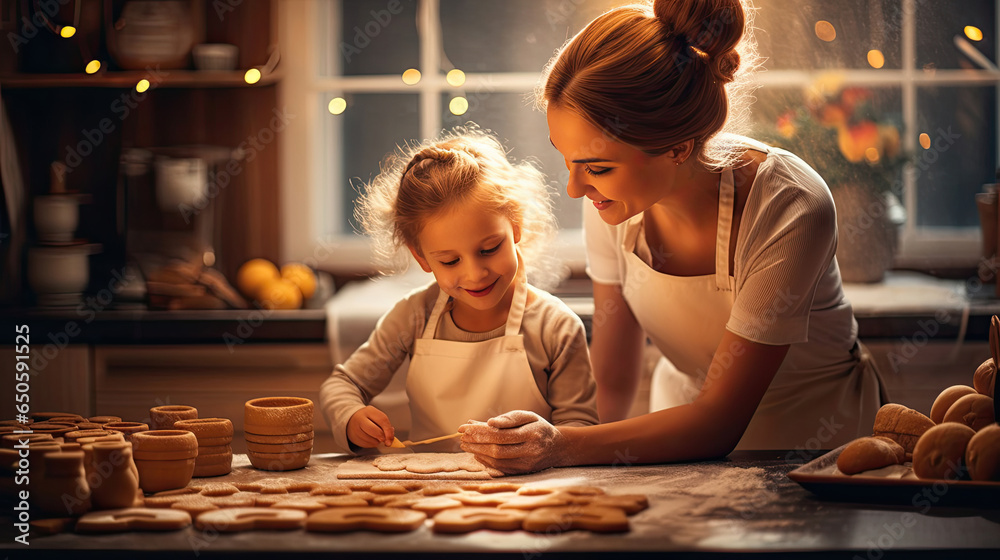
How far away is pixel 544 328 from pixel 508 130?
1.31m

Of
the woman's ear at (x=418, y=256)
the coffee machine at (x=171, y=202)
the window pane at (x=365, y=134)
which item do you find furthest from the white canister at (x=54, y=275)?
the woman's ear at (x=418, y=256)

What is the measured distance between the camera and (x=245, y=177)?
8.25 ft

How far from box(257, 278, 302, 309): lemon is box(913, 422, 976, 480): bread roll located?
1.67m

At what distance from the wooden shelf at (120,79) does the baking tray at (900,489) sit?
6.53 ft

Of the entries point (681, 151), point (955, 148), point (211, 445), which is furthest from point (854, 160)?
point (211, 445)

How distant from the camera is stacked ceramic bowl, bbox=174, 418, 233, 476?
1.05m

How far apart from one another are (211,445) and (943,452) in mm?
861

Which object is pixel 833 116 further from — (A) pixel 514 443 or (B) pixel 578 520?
(B) pixel 578 520

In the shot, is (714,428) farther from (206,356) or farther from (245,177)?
(245,177)

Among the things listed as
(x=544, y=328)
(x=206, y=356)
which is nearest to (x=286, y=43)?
(x=206, y=356)

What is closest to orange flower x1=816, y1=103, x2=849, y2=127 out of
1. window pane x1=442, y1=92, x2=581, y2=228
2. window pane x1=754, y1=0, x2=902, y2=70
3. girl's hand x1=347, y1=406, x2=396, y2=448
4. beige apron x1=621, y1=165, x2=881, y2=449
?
window pane x1=754, y1=0, x2=902, y2=70

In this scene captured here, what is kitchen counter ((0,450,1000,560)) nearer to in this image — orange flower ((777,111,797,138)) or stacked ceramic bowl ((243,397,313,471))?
stacked ceramic bowl ((243,397,313,471))

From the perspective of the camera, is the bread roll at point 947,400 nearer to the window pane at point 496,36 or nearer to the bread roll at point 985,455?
the bread roll at point 985,455

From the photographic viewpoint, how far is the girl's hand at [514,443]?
106cm
